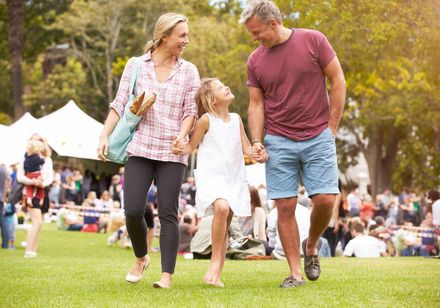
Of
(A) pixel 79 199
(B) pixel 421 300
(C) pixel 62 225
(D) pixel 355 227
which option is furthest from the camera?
(A) pixel 79 199

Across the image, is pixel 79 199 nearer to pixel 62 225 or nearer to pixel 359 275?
pixel 62 225

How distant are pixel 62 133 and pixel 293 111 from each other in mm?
23033

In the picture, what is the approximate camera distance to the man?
7.52 meters

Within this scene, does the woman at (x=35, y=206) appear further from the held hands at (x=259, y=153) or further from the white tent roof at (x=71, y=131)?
the white tent roof at (x=71, y=131)

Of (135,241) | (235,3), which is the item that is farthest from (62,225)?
(235,3)

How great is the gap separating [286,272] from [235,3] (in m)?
44.4

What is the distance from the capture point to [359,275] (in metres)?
A: 9.06

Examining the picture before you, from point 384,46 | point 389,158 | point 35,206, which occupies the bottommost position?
point 389,158

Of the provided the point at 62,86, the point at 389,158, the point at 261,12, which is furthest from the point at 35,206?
the point at 62,86

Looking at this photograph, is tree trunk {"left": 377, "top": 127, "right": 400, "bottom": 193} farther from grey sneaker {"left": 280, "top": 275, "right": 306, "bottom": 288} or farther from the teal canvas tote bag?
the teal canvas tote bag

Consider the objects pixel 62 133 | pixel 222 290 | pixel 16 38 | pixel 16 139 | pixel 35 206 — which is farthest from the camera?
pixel 16 38

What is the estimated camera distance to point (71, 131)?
30.0 m

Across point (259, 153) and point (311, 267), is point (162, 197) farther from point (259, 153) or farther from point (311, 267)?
A: point (311, 267)

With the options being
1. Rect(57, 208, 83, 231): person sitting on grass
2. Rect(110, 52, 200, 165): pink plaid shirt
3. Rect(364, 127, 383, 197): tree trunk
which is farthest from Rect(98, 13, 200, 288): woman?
Rect(364, 127, 383, 197): tree trunk
